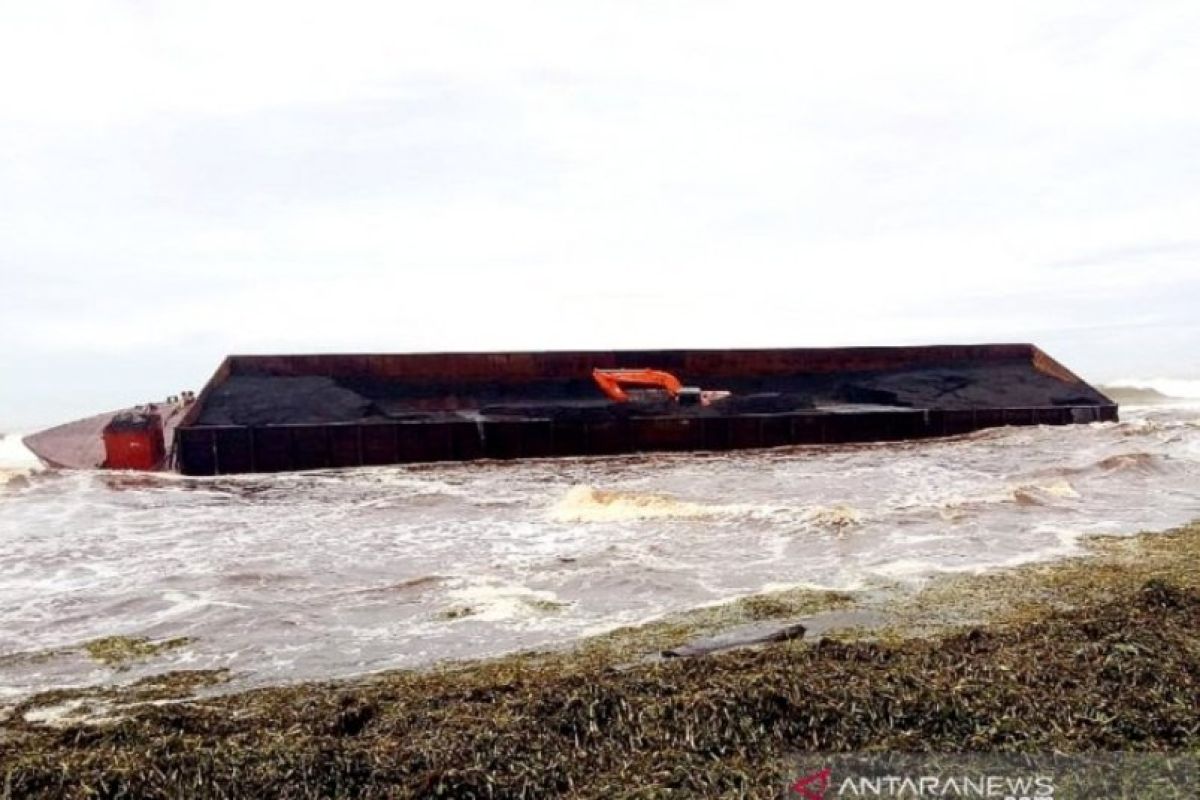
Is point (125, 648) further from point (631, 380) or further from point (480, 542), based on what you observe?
point (631, 380)

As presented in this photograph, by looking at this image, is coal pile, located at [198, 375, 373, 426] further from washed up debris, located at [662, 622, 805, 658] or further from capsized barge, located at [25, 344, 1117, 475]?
washed up debris, located at [662, 622, 805, 658]

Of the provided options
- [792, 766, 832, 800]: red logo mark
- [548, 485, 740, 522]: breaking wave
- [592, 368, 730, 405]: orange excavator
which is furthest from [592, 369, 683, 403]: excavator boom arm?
[792, 766, 832, 800]: red logo mark

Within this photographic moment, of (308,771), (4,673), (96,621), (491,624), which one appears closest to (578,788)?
(308,771)

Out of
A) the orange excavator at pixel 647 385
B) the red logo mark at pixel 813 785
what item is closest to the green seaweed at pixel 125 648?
the red logo mark at pixel 813 785

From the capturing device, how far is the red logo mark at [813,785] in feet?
12.3

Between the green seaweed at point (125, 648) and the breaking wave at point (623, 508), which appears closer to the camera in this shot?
the green seaweed at point (125, 648)

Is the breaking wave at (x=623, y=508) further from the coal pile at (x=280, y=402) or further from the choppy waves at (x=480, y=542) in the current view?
the coal pile at (x=280, y=402)

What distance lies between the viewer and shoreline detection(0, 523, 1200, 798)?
403cm

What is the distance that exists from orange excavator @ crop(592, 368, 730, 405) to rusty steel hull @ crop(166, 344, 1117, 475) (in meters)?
1.59

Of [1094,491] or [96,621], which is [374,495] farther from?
[1094,491]

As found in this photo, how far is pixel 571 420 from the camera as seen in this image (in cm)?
2186

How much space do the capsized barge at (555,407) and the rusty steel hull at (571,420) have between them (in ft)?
0.12

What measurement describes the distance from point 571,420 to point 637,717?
17372 millimetres

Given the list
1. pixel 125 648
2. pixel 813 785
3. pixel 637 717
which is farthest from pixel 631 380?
pixel 813 785
